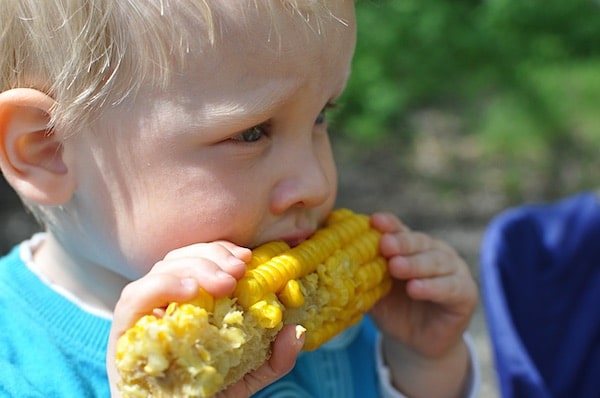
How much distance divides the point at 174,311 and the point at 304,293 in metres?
0.29

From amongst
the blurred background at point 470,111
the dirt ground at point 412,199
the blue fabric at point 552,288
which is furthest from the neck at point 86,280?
the blurred background at point 470,111

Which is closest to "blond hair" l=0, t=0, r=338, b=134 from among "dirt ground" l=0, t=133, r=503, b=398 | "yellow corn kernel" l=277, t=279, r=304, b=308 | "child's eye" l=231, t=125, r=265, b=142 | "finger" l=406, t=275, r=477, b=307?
"child's eye" l=231, t=125, r=265, b=142

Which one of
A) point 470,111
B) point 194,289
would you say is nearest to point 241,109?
point 194,289

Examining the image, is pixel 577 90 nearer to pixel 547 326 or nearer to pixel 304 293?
pixel 547 326

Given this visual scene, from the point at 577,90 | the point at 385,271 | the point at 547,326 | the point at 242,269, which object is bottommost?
the point at 577,90

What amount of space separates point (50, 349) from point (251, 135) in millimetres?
503

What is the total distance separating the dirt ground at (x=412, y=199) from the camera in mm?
3980

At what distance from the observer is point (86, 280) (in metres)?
1.58

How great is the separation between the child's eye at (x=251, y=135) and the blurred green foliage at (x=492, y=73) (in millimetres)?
3068

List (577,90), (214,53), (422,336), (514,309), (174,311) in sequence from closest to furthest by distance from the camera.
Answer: (174,311), (214,53), (422,336), (514,309), (577,90)

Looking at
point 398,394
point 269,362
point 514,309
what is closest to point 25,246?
point 269,362

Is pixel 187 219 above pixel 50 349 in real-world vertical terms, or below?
above

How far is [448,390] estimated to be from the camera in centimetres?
184

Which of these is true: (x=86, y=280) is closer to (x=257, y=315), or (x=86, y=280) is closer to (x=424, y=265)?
(x=257, y=315)
